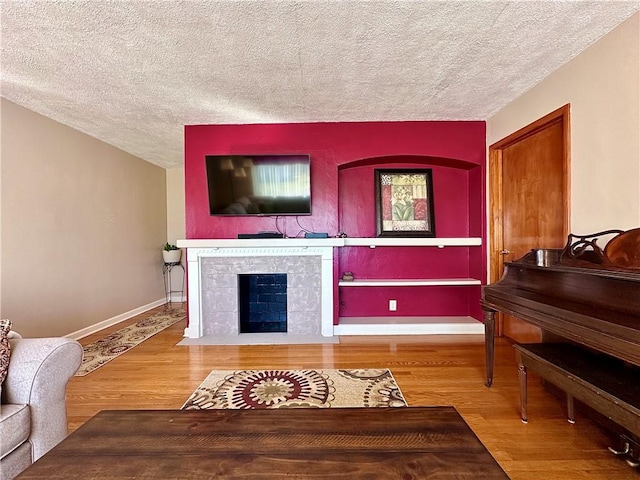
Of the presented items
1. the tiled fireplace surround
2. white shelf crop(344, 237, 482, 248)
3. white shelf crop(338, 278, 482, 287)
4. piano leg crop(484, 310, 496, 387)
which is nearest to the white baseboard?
the tiled fireplace surround

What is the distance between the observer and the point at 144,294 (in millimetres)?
5086

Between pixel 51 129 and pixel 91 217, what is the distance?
1.04 meters

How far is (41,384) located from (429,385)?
2272 millimetres

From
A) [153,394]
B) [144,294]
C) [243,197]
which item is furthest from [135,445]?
[144,294]

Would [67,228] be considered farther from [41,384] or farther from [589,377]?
[589,377]

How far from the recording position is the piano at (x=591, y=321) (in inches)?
53.6

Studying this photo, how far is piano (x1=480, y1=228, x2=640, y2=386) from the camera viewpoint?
4.71 ft

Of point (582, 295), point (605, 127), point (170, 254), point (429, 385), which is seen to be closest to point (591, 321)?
point (582, 295)

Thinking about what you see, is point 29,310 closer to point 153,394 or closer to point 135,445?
point 153,394

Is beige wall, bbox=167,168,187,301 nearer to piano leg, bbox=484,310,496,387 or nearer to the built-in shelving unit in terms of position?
the built-in shelving unit

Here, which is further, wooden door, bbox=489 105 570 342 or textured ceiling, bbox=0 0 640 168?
wooden door, bbox=489 105 570 342

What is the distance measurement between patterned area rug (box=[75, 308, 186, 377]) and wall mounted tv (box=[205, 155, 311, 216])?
5.47 ft

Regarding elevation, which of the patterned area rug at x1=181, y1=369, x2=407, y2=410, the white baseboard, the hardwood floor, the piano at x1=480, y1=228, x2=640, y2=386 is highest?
the piano at x1=480, y1=228, x2=640, y2=386

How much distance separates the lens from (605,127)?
6.97 ft
